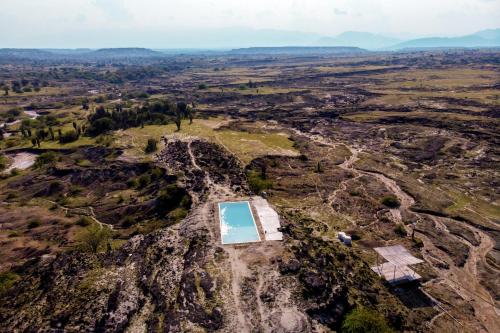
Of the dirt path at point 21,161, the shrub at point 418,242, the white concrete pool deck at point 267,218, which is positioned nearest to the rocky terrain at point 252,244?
the shrub at point 418,242

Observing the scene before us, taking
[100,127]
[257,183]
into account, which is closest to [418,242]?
[257,183]

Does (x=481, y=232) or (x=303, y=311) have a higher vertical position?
(x=303, y=311)

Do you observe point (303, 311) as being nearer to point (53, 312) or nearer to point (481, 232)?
point (53, 312)

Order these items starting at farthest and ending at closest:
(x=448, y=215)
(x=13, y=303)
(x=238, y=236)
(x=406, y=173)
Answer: (x=406, y=173) < (x=448, y=215) < (x=238, y=236) < (x=13, y=303)

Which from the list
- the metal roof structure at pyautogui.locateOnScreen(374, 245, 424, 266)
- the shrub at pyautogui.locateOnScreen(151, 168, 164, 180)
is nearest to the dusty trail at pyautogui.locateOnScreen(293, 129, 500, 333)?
the metal roof structure at pyautogui.locateOnScreen(374, 245, 424, 266)

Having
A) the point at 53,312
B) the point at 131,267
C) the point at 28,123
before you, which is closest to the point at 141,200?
the point at 131,267

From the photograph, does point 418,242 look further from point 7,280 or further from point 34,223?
point 34,223

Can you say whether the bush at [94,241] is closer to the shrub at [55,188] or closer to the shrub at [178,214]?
the shrub at [178,214]
